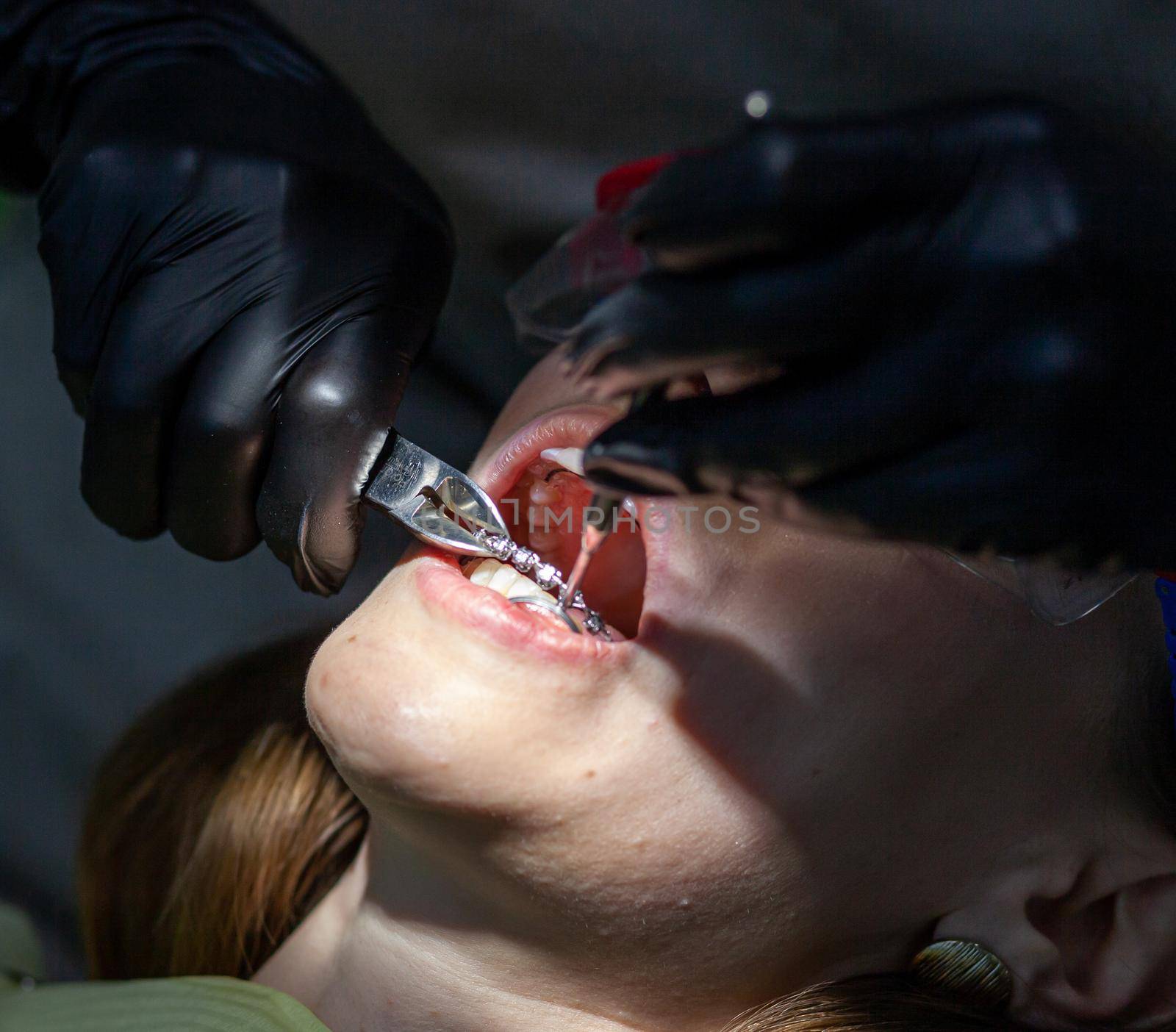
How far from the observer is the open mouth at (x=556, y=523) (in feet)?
2.87

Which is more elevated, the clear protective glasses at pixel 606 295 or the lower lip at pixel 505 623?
the clear protective glasses at pixel 606 295

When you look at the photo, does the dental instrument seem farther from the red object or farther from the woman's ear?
the woman's ear

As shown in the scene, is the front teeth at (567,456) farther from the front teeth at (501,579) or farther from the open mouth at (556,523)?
the front teeth at (501,579)

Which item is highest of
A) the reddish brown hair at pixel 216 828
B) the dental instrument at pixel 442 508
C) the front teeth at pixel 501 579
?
the dental instrument at pixel 442 508

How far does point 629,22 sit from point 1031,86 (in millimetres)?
446

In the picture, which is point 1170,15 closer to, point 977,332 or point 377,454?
point 977,332

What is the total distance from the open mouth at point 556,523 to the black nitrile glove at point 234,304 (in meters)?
0.12

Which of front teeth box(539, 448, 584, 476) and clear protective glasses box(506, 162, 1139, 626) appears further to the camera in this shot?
front teeth box(539, 448, 584, 476)

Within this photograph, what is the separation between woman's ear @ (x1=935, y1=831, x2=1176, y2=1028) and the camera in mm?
832

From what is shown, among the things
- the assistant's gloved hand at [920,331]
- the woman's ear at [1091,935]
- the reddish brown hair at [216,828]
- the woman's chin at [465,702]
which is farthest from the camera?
the reddish brown hair at [216,828]

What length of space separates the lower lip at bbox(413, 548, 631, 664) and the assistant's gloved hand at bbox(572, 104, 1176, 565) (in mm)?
167

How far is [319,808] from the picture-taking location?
1.21 m

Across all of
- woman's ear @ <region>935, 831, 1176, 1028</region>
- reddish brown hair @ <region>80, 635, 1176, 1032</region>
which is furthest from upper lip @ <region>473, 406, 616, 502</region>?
woman's ear @ <region>935, 831, 1176, 1028</region>

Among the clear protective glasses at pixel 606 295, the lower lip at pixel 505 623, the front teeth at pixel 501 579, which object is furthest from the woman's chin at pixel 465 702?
the clear protective glasses at pixel 606 295
